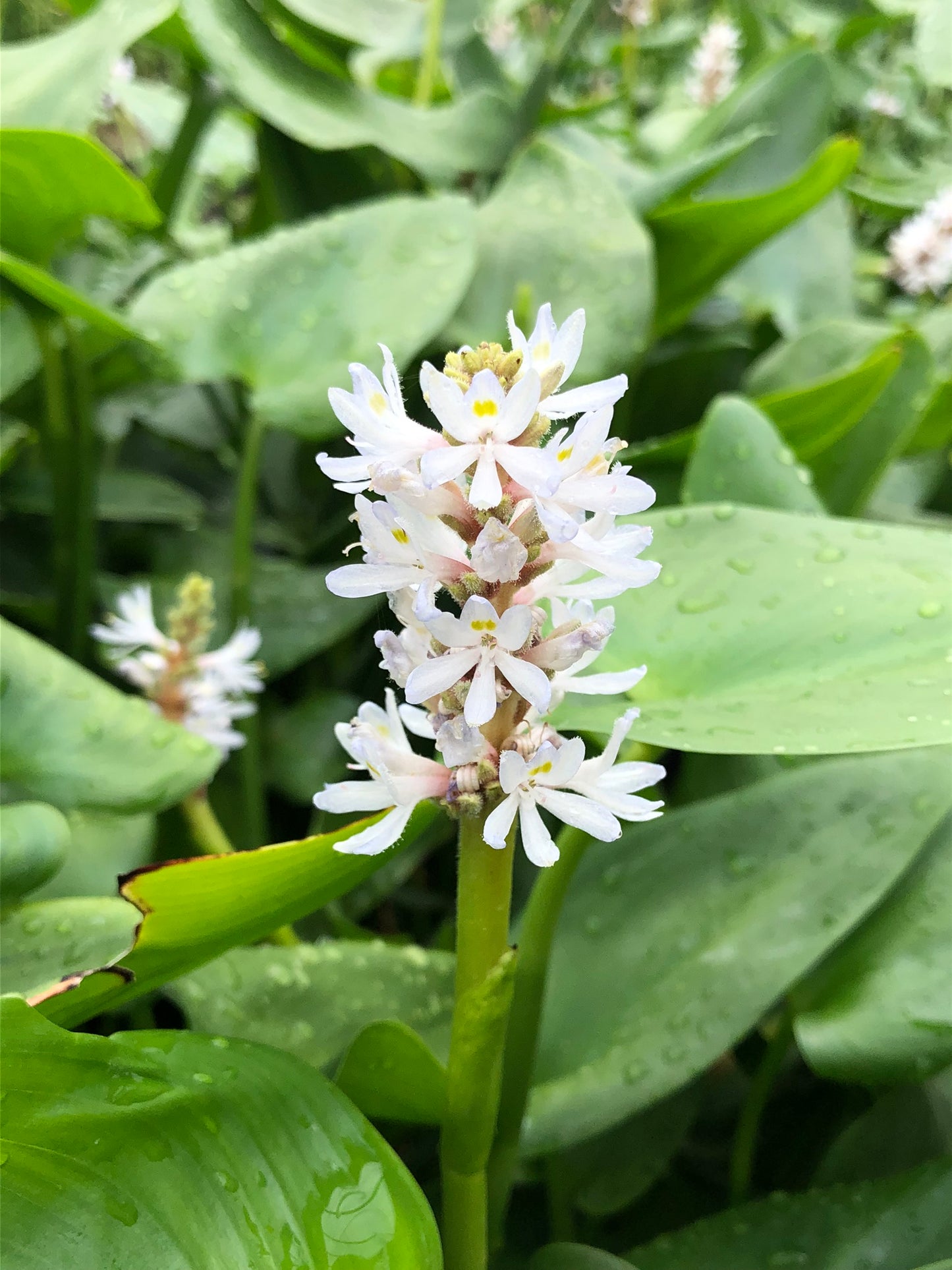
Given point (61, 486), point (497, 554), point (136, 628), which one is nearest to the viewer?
point (497, 554)

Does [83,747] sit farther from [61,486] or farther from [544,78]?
[544,78]

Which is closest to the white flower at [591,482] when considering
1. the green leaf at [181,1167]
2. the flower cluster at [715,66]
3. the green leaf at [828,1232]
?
the green leaf at [181,1167]

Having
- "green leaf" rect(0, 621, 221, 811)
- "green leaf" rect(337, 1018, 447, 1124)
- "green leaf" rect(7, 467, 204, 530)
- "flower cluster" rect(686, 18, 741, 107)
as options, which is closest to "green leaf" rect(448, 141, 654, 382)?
"green leaf" rect(7, 467, 204, 530)

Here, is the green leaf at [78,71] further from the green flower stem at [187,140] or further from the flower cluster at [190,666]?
the flower cluster at [190,666]

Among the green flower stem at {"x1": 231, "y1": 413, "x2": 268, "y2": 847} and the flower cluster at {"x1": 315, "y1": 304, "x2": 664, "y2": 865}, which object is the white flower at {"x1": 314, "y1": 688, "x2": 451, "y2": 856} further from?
the green flower stem at {"x1": 231, "y1": 413, "x2": 268, "y2": 847}

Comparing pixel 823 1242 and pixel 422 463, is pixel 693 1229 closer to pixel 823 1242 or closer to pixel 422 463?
pixel 823 1242

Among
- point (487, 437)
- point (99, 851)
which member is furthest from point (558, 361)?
point (99, 851)
